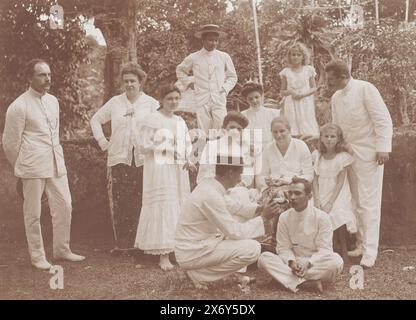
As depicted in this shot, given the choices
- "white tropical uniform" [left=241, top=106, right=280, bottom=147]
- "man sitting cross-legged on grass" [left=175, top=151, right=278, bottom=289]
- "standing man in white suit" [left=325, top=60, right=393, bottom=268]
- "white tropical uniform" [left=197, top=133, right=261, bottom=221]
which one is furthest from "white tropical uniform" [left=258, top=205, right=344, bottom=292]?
"white tropical uniform" [left=241, top=106, right=280, bottom=147]

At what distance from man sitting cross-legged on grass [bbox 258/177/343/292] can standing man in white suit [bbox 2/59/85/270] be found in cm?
200

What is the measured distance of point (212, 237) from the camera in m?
4.45

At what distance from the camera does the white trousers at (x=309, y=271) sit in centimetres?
445

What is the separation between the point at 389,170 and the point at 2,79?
4182 mm

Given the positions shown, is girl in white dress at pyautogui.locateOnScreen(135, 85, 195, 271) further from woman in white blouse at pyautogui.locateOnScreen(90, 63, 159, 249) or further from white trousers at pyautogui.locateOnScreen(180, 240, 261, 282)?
white trousers at pyautogui.locateOnScreen(180, 240, 261, 282)

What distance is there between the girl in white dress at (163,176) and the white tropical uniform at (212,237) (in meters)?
0.89

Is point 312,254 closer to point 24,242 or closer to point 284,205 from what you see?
point 284,205

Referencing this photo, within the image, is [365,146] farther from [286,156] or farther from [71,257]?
[71,257]

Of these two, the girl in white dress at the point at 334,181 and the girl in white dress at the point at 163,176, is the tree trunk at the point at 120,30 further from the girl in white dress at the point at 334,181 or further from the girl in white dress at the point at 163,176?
the girl in white dress at the point at 334,181

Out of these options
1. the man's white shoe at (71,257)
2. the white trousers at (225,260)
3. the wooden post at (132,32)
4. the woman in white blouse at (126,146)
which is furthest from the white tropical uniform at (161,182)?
the wooden post at (132,32)

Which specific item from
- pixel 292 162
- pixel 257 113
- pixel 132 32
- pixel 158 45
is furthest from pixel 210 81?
pixel 292 162

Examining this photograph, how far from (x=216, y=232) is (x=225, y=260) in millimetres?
227

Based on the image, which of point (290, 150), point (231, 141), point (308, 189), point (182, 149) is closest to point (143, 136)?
point (182, 149)

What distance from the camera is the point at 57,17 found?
6430 millimetres
